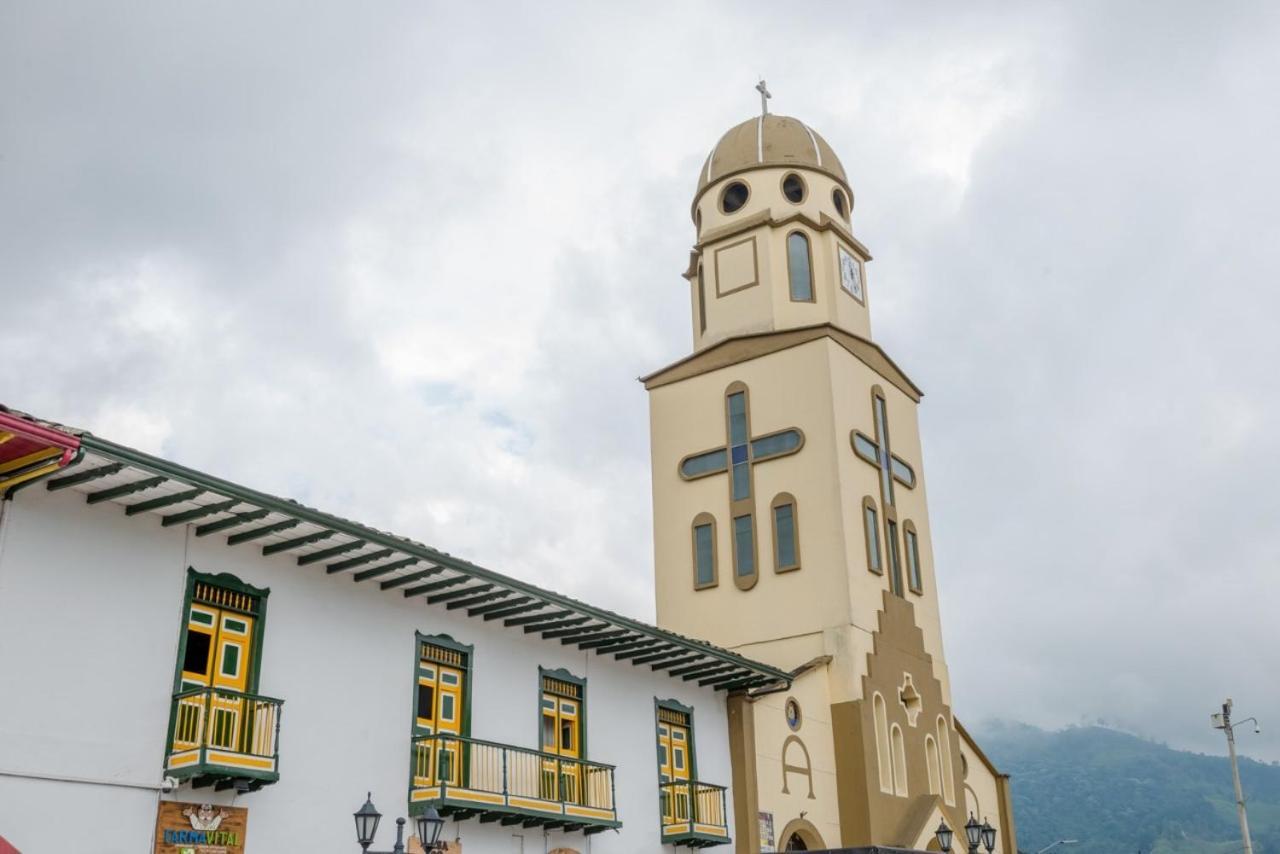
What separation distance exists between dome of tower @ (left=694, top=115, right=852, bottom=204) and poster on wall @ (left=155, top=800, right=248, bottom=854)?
76.9 feet

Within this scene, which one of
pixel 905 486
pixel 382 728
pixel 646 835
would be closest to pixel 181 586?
pixel 382 728

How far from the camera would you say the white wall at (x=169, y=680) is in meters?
14.2

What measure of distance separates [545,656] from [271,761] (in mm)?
6693

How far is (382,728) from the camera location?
18.4 metres

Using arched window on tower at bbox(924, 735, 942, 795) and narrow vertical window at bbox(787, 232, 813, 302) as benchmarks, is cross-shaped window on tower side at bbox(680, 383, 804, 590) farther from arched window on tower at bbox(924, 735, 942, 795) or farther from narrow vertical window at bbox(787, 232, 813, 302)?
arched window on tower at bbox(924, 735, 942, 795)

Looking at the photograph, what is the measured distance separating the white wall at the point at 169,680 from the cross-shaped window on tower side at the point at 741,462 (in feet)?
31.0

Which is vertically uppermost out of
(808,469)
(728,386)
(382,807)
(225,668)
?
(728,386)

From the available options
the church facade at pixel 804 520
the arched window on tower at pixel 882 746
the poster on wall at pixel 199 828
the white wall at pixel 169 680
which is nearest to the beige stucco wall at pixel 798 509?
the church facade at pixel 804 520

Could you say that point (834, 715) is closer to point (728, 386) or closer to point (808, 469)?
point (808, 469)

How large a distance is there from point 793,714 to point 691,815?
14.9ft

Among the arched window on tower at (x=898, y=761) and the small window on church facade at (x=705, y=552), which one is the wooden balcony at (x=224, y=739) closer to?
the small window on church facade at (x=705, y=552)

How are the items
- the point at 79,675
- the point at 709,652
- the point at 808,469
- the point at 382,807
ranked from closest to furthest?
the point at 79,675 < the point at 382,807 < the point at 709,652 < the point at 808,469

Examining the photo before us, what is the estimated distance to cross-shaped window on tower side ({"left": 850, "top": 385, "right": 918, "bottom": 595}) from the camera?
1240 inches

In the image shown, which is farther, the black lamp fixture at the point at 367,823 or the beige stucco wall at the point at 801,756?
the beige stucco wall at the point at 801,756
